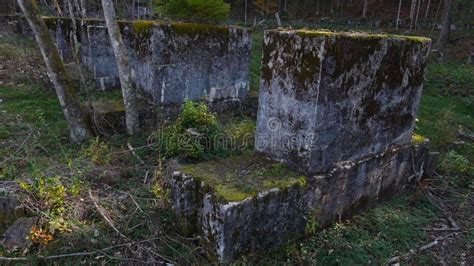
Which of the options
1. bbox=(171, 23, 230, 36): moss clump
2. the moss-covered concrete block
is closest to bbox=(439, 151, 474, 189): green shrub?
the moss-covered concrete block

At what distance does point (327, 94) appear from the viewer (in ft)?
10.7

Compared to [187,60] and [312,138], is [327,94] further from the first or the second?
[187,60]

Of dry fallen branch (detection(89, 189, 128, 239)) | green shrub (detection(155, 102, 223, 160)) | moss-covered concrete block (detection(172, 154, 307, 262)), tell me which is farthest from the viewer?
green shrub (detection(155, 102, 223, 160))

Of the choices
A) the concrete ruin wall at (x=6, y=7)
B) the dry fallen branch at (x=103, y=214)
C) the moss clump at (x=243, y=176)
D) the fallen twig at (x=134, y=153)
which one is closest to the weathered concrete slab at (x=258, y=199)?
the moss clump at (x=243, y=176)

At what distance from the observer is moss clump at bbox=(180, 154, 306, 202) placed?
306cm

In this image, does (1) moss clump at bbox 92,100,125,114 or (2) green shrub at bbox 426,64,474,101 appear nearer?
(1) moss clump at bbox 92,100,125,114

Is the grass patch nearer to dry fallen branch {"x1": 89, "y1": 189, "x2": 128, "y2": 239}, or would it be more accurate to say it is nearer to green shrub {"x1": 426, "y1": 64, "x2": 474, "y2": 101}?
dry fallen branch {"x1": 89, "y1": 189, "x2": 128, "y2": 239}

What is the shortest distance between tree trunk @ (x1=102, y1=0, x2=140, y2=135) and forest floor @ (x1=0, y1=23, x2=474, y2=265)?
30 cm

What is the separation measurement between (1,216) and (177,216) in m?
1.68

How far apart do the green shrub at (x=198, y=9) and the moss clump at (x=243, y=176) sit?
3489 mm

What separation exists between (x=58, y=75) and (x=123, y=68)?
98 centimetres

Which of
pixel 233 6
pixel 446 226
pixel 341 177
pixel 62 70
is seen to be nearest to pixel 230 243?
pixel 341 177

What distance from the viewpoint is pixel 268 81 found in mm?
3625

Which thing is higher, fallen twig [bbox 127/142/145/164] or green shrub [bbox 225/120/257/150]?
green shrub [bbox 225/120/257/150]
